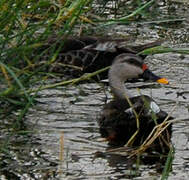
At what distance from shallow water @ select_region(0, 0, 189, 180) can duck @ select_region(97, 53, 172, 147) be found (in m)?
0.14

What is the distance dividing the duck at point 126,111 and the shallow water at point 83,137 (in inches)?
5.5

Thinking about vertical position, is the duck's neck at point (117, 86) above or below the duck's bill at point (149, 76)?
below

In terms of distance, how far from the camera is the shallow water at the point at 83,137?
5.99 metres

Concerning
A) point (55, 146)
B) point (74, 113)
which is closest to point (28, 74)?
point (55, 146)

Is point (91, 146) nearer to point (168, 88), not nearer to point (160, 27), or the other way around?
point (168, 88)

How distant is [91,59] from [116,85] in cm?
146

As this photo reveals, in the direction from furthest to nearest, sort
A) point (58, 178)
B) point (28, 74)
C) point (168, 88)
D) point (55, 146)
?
point (168, 88)
point (55, 146)
point (58, 178)
point (28, 74)

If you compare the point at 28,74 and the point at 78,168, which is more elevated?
the point at 28,74

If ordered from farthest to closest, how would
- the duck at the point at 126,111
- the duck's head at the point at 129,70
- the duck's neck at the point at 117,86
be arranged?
the duck's head at the point at 129,70, the duck's neck at the point at 117,86, the duck at the point at 126,111

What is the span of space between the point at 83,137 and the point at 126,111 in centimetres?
49

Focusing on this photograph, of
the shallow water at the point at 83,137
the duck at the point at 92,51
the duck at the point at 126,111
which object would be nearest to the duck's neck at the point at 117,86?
the duck at the point at 126,111

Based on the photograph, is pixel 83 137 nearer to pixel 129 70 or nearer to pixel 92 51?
pixel 129 70

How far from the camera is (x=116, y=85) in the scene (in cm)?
796

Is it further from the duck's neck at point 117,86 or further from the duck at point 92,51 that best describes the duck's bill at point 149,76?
the duck at point 92,51
